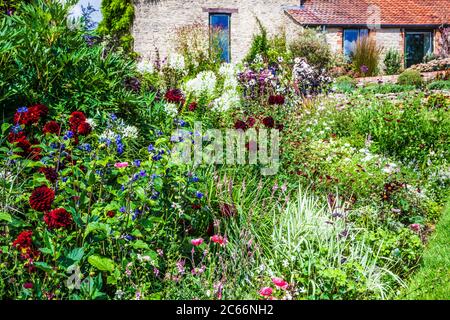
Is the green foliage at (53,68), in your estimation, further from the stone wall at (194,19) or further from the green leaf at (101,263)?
the stone wall at (194,19)

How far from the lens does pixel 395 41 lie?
852 inches

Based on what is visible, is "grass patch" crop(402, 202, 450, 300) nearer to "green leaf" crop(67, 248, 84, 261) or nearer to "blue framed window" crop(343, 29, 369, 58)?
"green leaf" crop(67, 248, 84, 261)

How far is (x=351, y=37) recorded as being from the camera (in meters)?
21.5

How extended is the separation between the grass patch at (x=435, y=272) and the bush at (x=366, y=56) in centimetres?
1569

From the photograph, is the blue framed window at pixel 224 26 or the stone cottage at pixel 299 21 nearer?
the stone cottage at pixel 299 21

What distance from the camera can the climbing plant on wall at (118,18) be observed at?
Result: 19.7 meters

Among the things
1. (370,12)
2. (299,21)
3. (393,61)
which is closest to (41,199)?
(299,21)

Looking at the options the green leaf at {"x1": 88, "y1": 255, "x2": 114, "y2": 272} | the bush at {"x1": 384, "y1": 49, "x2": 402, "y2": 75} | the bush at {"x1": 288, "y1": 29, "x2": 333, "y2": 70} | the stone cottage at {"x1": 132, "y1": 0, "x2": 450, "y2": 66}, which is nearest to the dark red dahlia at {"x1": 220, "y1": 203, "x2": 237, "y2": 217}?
the green leaf at {"x1": 88, "y1": 255, "x2": 114, "y2": 272}

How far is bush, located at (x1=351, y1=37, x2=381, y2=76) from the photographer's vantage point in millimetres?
20047

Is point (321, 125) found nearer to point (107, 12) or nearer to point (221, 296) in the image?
point (221, 296)

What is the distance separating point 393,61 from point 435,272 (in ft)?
59.6

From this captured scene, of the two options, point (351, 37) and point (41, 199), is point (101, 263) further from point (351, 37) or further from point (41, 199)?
point (351, 37)

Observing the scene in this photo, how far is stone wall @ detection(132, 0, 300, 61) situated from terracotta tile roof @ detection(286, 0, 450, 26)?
2.38 ft

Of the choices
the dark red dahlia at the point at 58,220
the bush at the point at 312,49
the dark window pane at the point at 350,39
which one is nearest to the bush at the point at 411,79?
the bush at the point at 312,49
